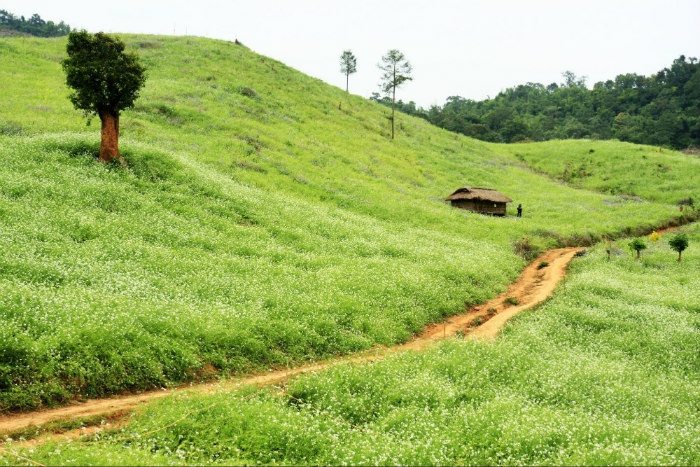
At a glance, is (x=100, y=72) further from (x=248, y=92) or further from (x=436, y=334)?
(x=248, y=92)

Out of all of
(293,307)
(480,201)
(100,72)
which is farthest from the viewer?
(480,201)

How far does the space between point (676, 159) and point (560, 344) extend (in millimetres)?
75888

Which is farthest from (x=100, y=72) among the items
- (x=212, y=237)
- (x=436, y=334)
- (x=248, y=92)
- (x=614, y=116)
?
(x=614, y=116)

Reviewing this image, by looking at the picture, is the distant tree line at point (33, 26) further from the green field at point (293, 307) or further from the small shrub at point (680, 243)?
the small shrub at point (680, 243)

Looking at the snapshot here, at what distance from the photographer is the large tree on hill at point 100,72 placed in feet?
84.7

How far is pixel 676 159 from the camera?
3029 inches

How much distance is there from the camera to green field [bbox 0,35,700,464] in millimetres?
10203

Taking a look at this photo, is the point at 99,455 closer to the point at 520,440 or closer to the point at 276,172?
the point at 520,440

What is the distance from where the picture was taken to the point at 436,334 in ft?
65.6

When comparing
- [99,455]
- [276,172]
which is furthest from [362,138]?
[99,455]

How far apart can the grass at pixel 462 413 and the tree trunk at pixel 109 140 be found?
2149cm

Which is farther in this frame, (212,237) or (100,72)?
(100,72)

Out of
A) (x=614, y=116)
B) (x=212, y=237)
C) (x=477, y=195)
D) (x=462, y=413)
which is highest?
(x=614, y=116)

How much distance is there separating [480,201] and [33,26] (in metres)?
180
